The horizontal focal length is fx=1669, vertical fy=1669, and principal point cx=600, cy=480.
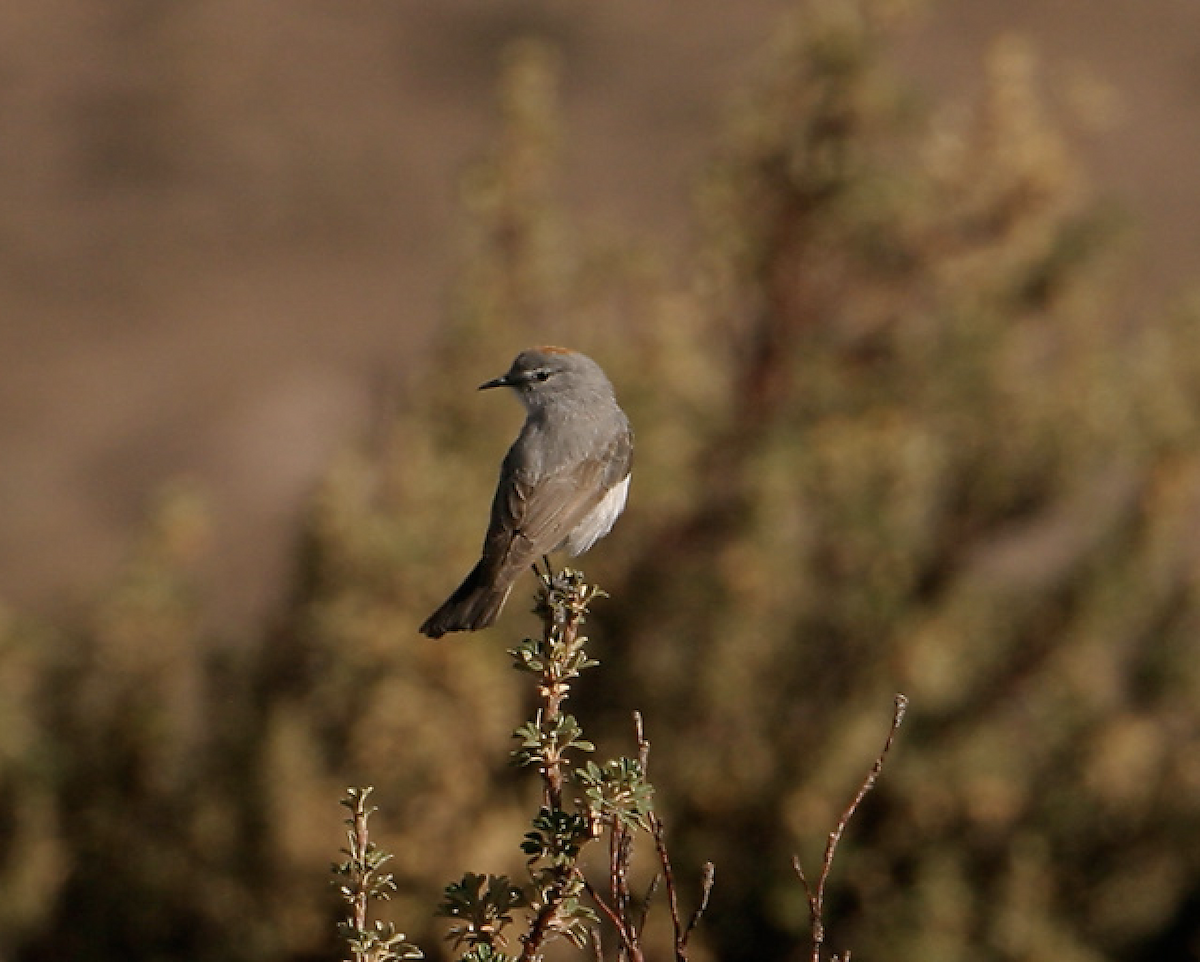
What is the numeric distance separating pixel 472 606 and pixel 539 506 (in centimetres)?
39

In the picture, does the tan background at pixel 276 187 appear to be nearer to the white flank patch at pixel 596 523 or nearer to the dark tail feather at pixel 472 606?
the white flank patch at pixel 596 523

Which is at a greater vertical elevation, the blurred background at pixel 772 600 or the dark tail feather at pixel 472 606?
the blurred background at pixel 772 600

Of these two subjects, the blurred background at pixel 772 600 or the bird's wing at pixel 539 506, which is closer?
the bird's wing at pixel 539 506

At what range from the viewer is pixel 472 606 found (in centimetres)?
341

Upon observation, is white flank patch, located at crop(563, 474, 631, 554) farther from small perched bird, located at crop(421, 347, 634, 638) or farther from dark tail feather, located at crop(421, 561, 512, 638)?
dark tail feather, located at crop(421, 561, 512, 638)

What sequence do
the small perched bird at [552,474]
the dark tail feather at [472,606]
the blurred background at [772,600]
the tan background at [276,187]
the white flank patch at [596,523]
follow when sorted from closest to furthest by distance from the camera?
the dark tail feather at [472,606] → the small perched bird at [552,474] → the white flank patch at [596,523] → the blurred background at [772,600] → the tan background at [276,187]

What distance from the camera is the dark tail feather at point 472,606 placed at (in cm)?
331

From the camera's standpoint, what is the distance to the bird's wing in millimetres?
3611

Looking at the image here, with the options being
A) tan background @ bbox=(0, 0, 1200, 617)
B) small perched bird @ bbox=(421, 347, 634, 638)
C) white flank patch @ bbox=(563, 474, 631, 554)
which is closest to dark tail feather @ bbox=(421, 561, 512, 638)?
small perched bird @ bbox=(421, 347, 634, 638)

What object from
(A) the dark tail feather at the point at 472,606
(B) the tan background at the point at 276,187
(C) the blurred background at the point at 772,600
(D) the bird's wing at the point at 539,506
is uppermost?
(B) the tan background at the point at 276,187

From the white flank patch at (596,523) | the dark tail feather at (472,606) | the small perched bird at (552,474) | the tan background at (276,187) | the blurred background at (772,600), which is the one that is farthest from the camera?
the tan background at (276,187)

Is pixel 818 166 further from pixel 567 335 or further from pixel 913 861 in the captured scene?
pixel 913 861

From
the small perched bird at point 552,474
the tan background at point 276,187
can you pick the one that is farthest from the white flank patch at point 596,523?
the tan background at point 276,187

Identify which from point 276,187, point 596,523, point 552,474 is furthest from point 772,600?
point 276,187
